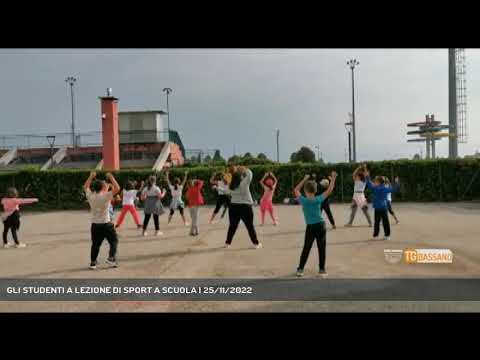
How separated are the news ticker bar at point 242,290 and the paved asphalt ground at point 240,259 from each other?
0.72ft

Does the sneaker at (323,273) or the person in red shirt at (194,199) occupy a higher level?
the person in red shirt at (194,199)

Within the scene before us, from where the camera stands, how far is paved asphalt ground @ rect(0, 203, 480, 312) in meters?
5.09

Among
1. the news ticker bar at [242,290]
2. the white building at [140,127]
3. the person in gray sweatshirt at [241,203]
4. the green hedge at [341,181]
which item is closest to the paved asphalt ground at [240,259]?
the news ticker bar at [242,290]

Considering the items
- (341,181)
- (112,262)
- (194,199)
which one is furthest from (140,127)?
(112,262)

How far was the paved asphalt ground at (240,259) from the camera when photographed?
201 inches

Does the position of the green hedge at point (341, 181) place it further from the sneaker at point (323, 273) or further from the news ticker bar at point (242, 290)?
the sneaker at point (323, 273)

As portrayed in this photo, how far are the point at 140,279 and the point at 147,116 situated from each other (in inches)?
1262

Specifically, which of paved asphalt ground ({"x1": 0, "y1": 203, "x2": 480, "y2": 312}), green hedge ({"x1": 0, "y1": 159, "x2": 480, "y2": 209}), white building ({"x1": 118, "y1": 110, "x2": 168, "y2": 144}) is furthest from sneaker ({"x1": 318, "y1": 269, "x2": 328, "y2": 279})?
white building ({"x1": 118, "y1": 110, "x2": 168, "y2": 144})

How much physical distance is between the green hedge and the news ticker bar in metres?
16.8

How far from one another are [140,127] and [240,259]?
31.3 m

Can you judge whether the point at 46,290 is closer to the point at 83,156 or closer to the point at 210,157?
the point at 83,156

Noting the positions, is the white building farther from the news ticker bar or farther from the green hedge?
the news ticker bar

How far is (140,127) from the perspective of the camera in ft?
122

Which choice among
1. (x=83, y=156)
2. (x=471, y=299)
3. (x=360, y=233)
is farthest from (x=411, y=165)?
(x=83, y=156)
